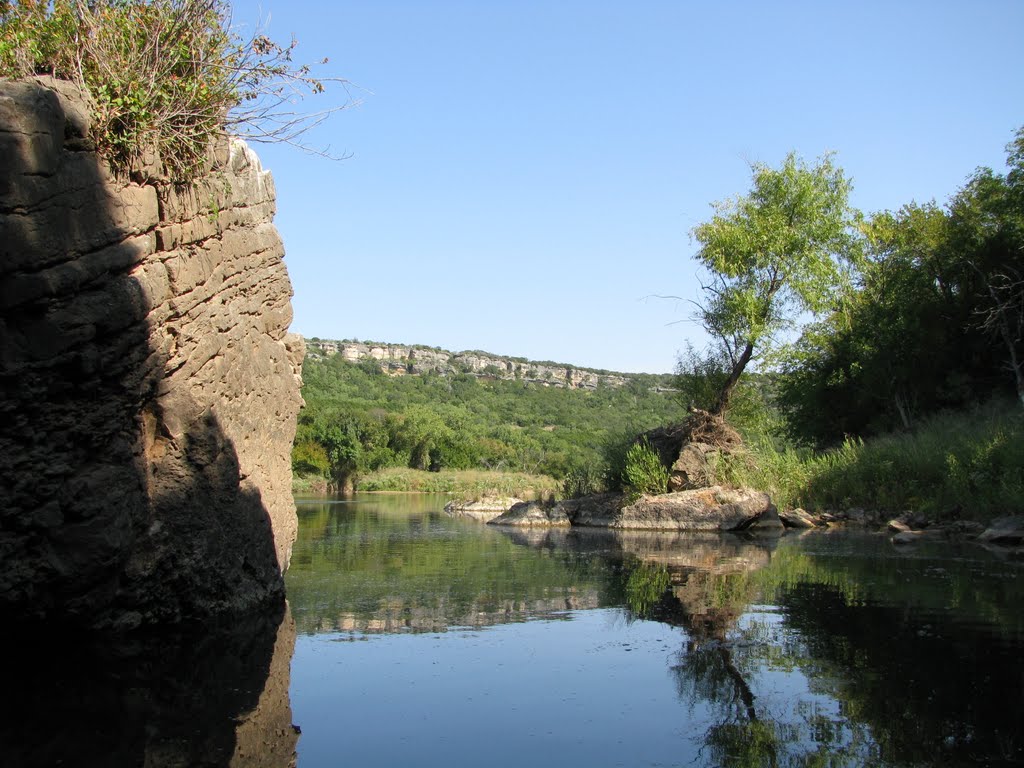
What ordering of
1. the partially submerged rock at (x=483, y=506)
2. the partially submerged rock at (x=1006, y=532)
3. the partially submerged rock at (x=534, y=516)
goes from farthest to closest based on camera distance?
the partially submerged rock at (x=483, y=506) → the partially submerged rock at (x=534, y=516) → the partially submerged rock at (x=1006, y=532)

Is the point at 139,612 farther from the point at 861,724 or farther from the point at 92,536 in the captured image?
the point at 861,724

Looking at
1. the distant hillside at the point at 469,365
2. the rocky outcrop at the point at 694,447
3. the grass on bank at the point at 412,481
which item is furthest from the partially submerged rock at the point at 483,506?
the distant hillside at the point at 469,365

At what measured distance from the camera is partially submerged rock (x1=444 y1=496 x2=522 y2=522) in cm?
3450

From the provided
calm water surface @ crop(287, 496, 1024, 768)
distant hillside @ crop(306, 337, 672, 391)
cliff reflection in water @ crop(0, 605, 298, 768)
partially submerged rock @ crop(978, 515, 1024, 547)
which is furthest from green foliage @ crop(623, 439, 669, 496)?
distant hillside @ crop(306, 337, 672, 391)

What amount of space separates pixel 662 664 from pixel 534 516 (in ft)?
67.8

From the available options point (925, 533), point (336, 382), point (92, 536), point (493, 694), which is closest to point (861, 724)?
point (493, 694)

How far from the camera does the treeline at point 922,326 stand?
96.2ft

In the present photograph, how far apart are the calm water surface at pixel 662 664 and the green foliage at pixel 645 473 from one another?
11.5m

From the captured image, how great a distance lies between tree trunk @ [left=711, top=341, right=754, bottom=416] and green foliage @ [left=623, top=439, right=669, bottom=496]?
3955 millimetres

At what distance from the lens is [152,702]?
20.5 ft

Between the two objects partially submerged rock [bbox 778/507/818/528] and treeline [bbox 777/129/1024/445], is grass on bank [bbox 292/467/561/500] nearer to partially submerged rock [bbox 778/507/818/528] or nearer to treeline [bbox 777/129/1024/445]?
treeline [bbox 777/129/1024/445]

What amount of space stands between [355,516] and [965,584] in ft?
72.3

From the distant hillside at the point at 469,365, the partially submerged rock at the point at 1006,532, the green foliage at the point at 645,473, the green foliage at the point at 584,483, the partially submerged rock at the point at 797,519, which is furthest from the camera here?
the distant hillside at the point at 469,365

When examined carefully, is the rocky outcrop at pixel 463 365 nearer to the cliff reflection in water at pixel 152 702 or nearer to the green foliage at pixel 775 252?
the green foliage at pixel 775 252
